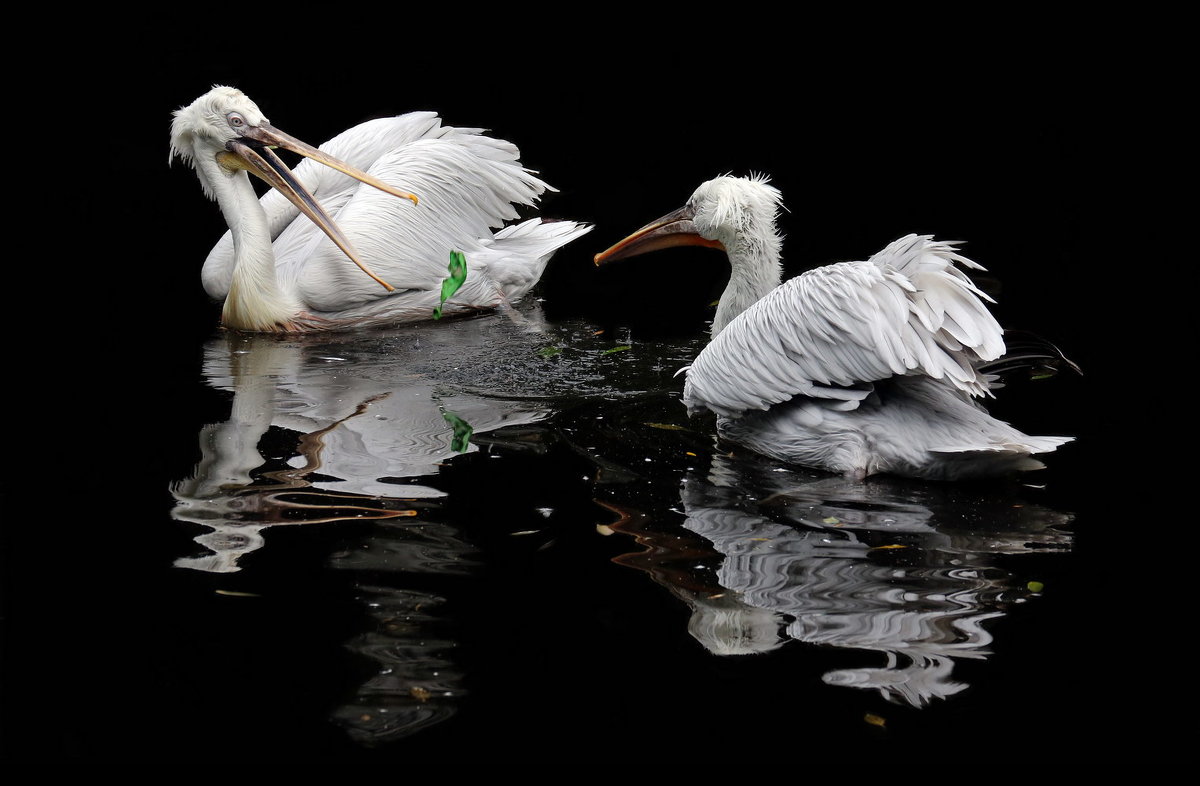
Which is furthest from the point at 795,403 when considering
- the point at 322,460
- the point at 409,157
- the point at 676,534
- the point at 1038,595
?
the point at 409,157

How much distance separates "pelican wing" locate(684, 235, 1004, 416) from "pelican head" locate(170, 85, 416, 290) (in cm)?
292

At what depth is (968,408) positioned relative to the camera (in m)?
5.27

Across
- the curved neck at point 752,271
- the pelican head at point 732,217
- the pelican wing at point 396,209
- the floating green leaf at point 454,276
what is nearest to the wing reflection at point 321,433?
the floating green leaf at point 454,276

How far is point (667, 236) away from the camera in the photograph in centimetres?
662

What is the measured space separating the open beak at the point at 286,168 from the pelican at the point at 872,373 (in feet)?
9.17

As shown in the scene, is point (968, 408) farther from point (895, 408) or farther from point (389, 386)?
point (389, 386)

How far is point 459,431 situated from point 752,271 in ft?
4.59

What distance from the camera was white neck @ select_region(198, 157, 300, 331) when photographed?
25.5 ft

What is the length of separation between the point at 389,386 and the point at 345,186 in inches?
97.4

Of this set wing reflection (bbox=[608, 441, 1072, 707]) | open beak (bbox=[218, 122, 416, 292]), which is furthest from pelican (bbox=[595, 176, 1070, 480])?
open beak (bbox=[218, 122, 416, 292])

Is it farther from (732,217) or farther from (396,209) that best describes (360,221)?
(732,217)

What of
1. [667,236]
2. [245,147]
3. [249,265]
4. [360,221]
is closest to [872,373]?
[667,236]

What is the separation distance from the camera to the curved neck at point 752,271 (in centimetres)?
612

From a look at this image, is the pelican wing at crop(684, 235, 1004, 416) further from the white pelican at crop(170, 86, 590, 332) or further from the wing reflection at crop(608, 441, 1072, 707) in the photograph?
the white pelican at crop(170, 86, 590, 332)
